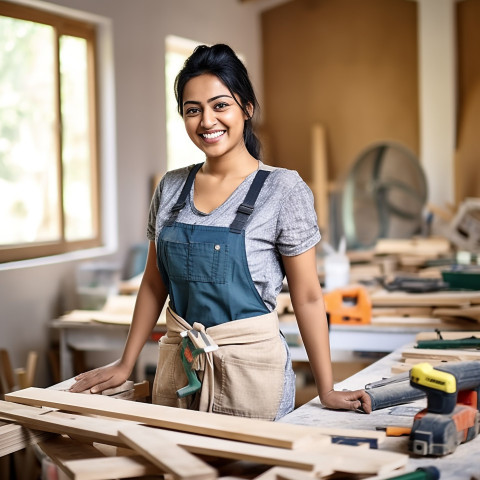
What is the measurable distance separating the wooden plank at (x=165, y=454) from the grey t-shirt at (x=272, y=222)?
55cm

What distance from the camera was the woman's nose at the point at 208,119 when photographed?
85.8 inches

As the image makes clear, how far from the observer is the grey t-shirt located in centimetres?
215

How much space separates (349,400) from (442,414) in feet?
1.26

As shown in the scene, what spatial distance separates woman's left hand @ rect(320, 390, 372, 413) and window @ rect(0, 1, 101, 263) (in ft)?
11.4

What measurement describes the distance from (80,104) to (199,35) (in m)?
1.87

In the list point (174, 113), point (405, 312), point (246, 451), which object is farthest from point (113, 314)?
point (174, 113)

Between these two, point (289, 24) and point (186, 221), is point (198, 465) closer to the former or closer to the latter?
point (186, 221)

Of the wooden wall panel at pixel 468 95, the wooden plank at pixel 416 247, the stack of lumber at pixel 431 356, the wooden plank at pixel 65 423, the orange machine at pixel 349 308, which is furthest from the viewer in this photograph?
the wooden wall panel at pixel 468 95

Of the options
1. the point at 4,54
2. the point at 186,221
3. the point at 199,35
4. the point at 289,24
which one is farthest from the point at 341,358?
the point at 289,24

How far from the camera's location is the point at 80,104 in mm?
6031

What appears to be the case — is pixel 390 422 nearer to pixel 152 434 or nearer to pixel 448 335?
pixel 152 434

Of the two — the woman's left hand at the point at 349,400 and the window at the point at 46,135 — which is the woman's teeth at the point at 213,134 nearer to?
the woman's left hand at the point at 349,400

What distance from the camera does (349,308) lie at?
12.3ft

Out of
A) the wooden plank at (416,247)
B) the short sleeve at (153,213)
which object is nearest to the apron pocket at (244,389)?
the short sleeve at (153,213)
